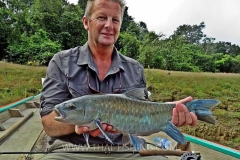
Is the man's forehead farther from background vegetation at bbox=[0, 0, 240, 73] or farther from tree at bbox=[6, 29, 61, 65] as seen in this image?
tree at bbox=[6, 29, 61, 65]

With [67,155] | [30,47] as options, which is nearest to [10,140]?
[67,155]

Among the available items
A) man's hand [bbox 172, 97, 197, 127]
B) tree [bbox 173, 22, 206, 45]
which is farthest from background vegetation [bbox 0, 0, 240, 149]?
tree [bbox 173, 22, 206, 45]

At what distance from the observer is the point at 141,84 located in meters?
2.84

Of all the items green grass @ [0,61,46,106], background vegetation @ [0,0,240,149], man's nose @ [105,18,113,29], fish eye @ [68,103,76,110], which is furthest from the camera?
background vegetation @ [0,0,240,149]

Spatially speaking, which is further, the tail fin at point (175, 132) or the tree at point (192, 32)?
the tree at point (192, 32)

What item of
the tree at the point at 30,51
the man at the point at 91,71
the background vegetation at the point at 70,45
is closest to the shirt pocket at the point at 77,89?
the man at the point at 91,71

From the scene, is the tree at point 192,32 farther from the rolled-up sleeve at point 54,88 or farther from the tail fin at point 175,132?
the tail fin at point 175,132

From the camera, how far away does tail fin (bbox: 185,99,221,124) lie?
1.94m

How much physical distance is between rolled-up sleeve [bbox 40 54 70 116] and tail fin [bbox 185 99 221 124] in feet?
3.37

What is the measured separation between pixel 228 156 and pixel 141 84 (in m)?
1.56

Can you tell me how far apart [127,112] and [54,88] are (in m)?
0.81

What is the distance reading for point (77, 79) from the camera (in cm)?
A: 255

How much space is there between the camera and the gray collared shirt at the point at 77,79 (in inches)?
96.5

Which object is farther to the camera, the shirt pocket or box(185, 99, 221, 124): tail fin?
the shirt pocket
